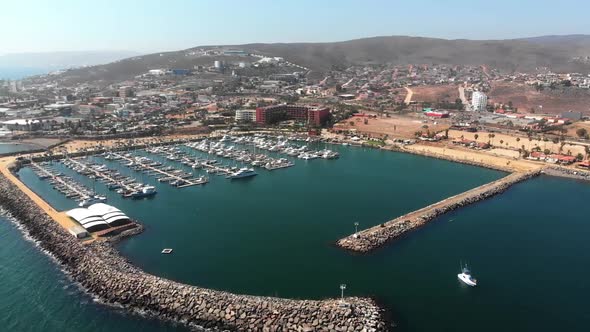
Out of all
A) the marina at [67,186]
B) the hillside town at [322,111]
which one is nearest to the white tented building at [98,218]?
the marina at [67,186]

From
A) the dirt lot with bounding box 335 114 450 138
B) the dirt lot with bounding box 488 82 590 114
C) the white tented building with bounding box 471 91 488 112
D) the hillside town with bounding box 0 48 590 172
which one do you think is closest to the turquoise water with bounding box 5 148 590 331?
the hillside town with bounding box 0 48 590 172

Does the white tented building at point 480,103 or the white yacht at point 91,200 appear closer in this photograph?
the white yacht at point 91,200

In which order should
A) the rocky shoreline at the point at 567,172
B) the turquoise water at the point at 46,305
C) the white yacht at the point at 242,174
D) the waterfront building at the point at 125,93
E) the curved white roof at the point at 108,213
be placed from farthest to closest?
the waterfront building at the point at 125,93 → the white yacht at the point at 242,174 → the rocky shoreline at the point at 567,172 → the curved white roof at the point at 108,213 → the turquoise water at the point at 46,305

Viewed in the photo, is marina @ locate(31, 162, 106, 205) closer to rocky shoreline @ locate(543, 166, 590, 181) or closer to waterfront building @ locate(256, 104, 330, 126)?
waterfront building @ locate(256, 104, 330, 126)

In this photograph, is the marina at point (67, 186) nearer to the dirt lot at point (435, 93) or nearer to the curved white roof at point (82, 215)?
the curved white roof at point (82, 215)

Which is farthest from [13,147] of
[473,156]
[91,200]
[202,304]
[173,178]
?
[473,156]

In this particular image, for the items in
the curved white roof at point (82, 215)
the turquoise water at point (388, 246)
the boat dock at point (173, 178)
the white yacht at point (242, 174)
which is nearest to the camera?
the turquoise water at point (388, 246)

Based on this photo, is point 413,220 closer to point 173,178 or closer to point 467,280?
point 467,280
